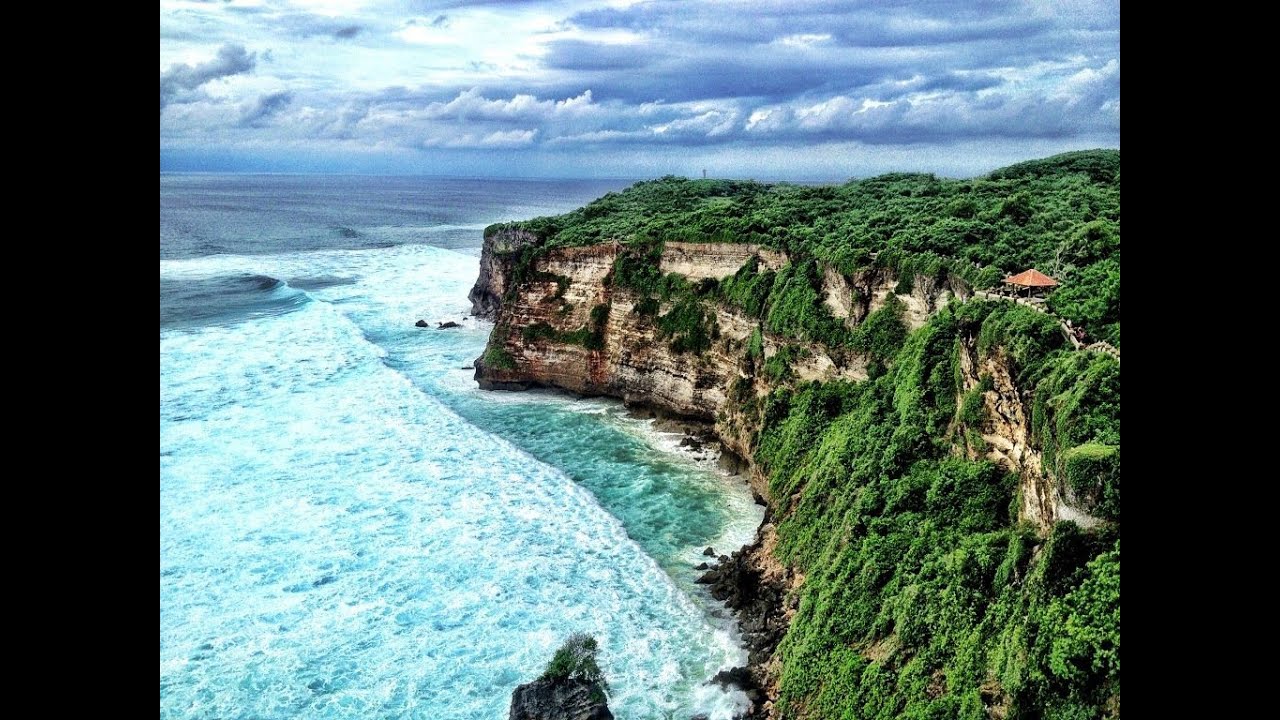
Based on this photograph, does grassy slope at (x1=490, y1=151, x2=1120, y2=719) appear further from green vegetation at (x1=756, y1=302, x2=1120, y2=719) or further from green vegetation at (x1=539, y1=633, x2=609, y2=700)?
green vegetation at (x1=539, y1=633, x2=609, y2=700)

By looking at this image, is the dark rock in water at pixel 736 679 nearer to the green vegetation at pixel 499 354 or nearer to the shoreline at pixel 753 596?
the shoreline at pixel 753 596

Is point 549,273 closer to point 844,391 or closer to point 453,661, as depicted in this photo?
point 844,391

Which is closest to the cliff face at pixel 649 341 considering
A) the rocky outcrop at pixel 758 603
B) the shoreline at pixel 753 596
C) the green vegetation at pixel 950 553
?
the shoreline at pixel 753 596

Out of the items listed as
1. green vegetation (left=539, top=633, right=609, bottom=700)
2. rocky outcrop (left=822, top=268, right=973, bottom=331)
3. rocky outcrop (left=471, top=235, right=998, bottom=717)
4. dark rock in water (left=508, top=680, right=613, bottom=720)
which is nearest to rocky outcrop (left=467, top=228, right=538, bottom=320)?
rocky outcrop (left=471, top=235, right=998, bottom=717)

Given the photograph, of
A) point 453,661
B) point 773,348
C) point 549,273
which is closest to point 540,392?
point 549,273

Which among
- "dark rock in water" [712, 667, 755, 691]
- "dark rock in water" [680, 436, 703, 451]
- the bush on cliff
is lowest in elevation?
"dark rock in water" [712, 667, 755, 691]

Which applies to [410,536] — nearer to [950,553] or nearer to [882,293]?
[882,293]

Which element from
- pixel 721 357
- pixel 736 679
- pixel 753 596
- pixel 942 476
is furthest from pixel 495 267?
pixel 942 476
